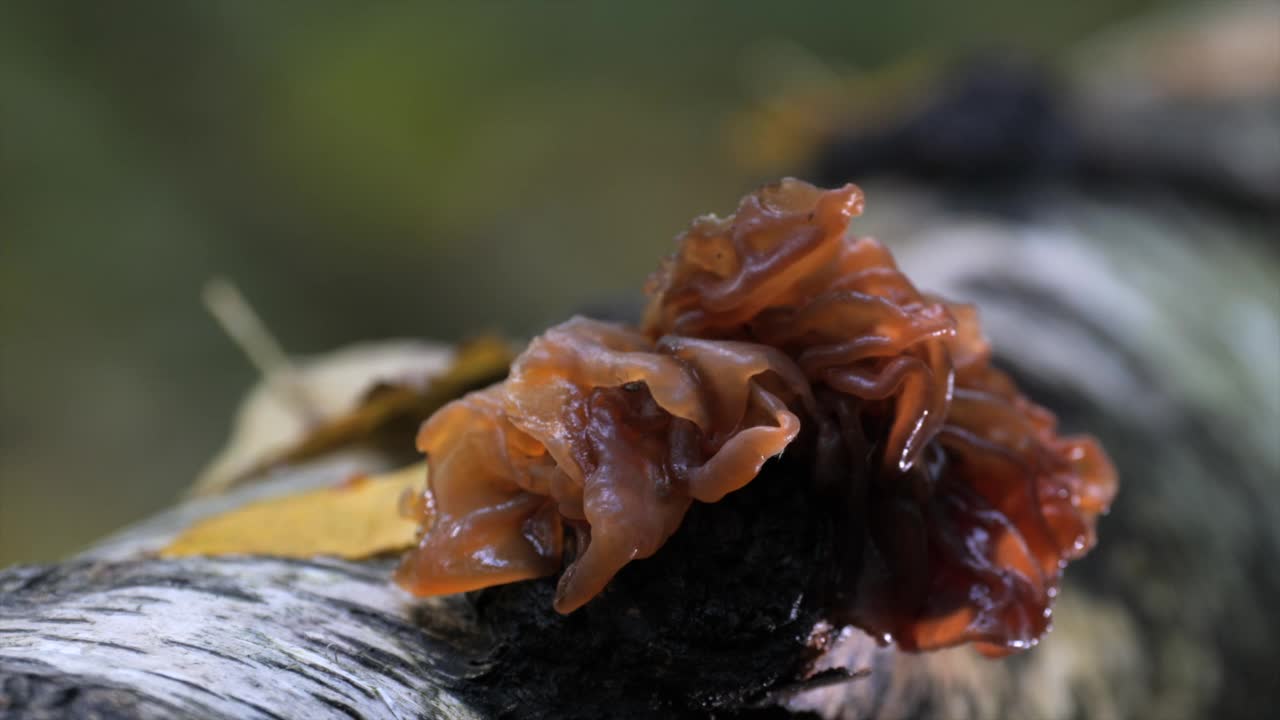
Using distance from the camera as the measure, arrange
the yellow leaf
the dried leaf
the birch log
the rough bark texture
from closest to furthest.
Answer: the birch log, the rough bark texture, the yellow leaf, the dried leaf

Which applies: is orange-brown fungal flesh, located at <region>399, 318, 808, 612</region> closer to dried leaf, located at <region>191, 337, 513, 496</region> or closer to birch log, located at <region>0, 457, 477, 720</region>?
birch log, located at <region>0, 457, 477, 720</region>

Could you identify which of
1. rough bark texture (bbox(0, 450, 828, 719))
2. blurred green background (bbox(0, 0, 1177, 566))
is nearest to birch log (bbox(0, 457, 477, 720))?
rough bark texture (bbox(0, 450, 828, 719))

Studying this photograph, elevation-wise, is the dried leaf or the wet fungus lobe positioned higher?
the dried leaf

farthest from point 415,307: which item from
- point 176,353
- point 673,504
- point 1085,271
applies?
point 673,504

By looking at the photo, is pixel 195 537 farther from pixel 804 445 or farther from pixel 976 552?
pixel 976 552

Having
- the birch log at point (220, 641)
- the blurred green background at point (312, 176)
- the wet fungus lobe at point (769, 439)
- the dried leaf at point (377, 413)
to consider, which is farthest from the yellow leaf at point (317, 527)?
the blurred green background at point (312, 176)

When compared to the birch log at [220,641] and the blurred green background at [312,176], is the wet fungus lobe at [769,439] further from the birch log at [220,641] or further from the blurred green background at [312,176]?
the blurred green background at [312,176]
